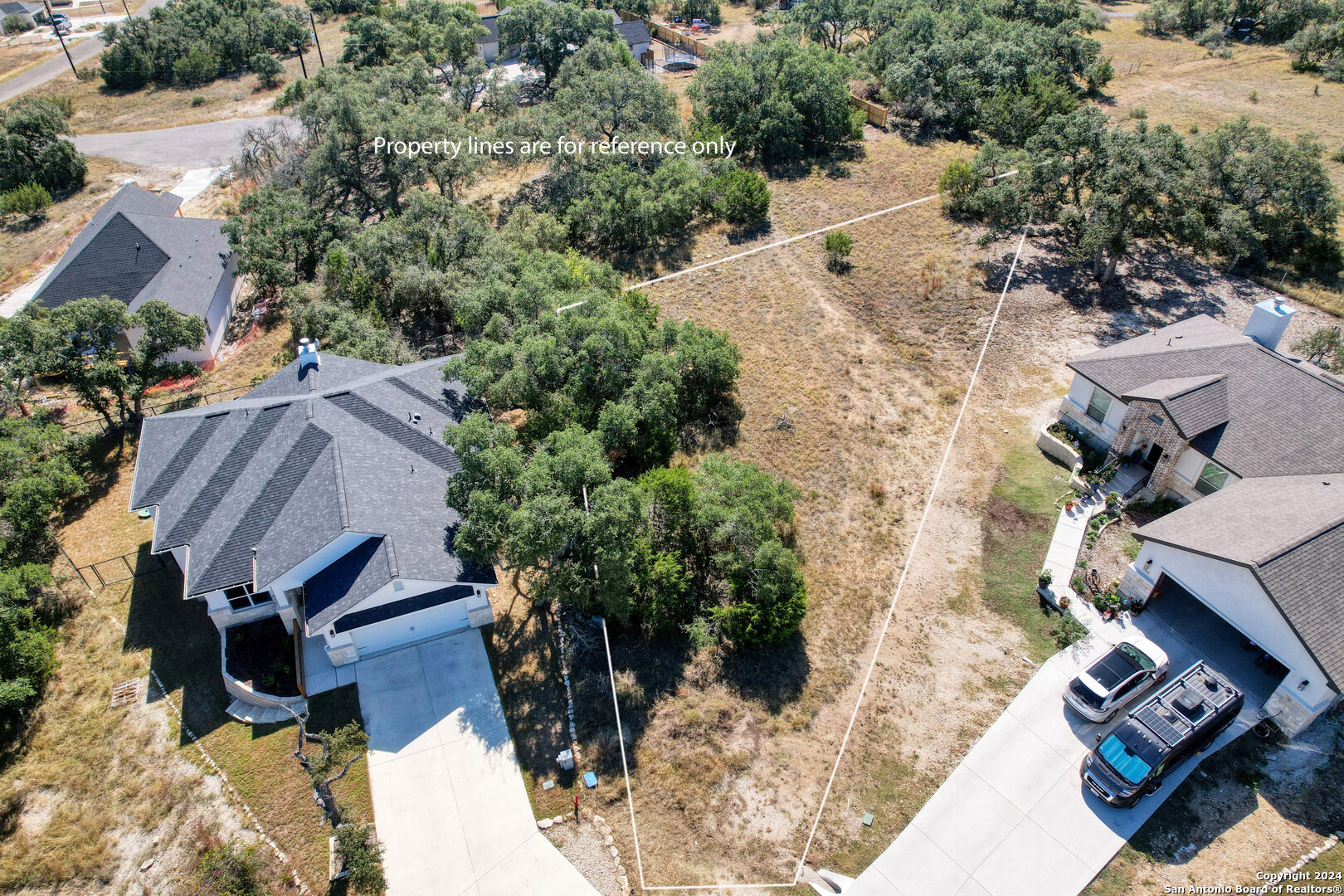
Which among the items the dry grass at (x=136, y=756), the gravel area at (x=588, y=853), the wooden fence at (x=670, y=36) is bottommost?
the gravel area at (x=588, y=853)

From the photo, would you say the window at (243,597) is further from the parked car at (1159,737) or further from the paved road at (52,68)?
the paved road at (52,68)

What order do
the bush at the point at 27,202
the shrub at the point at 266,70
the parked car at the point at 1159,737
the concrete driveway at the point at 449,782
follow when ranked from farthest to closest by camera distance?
the shrub at the point at 266,70 < the bush at the point at 27,202 < the concrete driveway at the point at 449,782 < the parked car at the point at 1159,737

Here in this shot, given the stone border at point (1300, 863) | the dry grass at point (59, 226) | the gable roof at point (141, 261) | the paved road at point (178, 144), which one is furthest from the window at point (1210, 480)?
the paved road at point (178, 144)

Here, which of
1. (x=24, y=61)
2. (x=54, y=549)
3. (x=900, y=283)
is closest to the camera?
(x=54, y=549)

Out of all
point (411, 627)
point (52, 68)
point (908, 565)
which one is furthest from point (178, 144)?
point (908, 565)

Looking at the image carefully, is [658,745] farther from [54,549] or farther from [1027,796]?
[54,549]

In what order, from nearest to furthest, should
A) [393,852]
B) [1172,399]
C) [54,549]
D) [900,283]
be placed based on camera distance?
[393,852] → [1172,399] → [54,549] → [900,283]

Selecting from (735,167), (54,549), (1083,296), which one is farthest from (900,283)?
(54,549)
